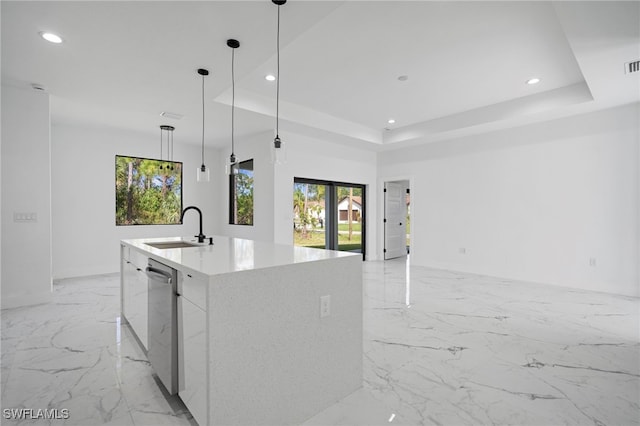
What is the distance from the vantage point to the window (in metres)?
6.11

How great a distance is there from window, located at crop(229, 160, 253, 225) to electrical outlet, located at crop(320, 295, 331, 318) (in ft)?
14.6

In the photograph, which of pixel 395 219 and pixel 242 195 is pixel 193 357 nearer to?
pixel 242 195

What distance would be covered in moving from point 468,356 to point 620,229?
3.73m

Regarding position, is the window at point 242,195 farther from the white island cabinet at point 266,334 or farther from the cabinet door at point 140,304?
the white island cabinet at point 266,334

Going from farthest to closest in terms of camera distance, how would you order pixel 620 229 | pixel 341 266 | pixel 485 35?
pixel 620 229 < pixel 485 35 < pixel 341 266

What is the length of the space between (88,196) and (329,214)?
4.43 meters

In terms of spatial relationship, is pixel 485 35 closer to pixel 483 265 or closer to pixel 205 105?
pixel 205 105

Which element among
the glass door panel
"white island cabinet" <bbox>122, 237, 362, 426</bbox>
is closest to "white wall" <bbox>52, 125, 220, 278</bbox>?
the glass door panel

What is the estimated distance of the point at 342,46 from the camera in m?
3.19

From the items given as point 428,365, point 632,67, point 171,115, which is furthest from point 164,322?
point 632,67

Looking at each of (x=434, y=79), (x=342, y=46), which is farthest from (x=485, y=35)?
(x=342, y=46)

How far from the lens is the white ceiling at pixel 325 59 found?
2.39 m

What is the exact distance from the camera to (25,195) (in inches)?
148

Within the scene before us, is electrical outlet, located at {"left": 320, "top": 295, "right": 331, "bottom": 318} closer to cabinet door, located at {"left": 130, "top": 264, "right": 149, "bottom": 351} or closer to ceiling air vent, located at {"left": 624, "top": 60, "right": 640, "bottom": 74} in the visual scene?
cabinet door, located at {"left": 130, "top": 264, "right": 149, "bottom": 351}
